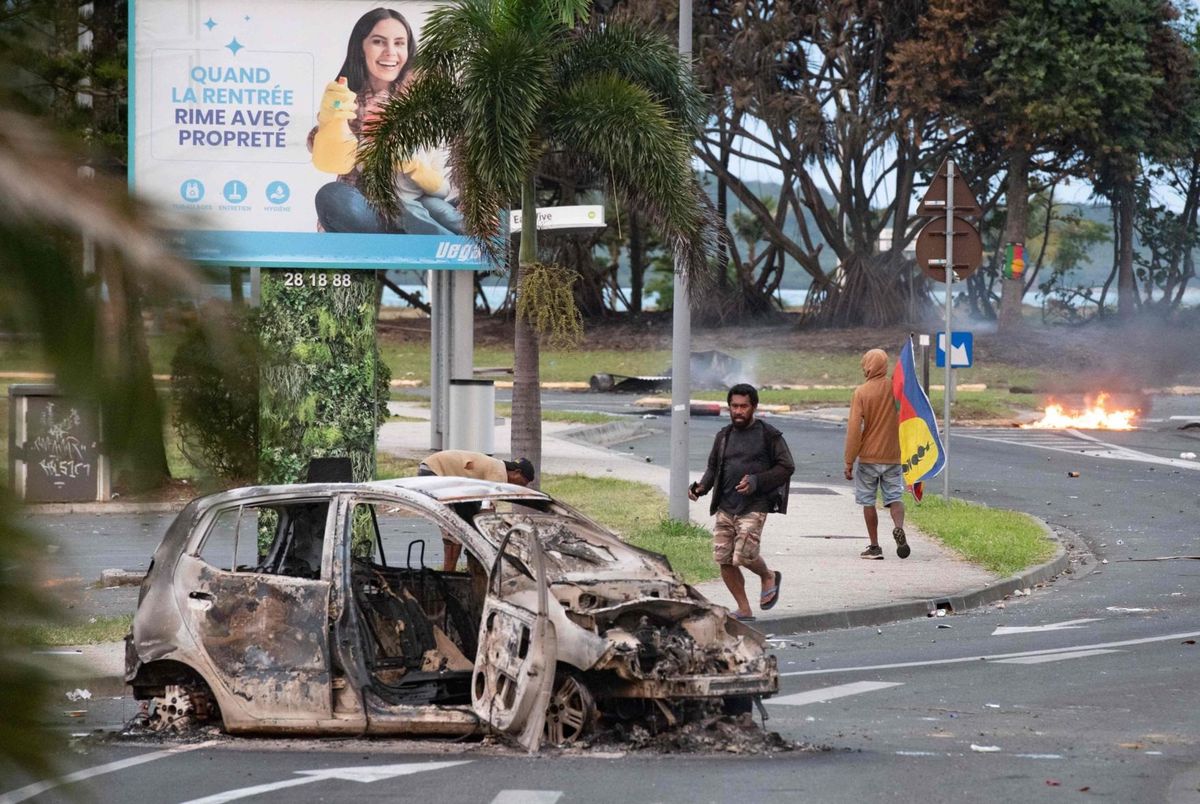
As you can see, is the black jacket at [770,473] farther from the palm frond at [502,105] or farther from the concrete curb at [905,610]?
the palm frond at [502,105]

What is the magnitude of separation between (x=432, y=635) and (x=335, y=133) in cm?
906

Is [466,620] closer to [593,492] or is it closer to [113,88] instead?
[113,88]

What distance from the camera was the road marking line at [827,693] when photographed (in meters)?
9.66

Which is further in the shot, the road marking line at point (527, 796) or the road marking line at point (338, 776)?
the road marking line at point (338, 776)

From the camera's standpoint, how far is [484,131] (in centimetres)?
1609

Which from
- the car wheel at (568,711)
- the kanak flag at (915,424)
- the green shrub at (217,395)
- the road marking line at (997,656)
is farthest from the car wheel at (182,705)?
the kanak flag at (915,424)

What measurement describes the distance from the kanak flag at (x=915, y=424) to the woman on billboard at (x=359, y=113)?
5.38 m

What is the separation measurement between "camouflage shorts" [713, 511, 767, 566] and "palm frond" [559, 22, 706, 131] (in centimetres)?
618

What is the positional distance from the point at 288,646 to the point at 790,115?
44694 millimetres

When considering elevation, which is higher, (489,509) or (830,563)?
(489,509)

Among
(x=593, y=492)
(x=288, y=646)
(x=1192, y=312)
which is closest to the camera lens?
(x=288, y=646)

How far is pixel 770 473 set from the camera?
12547mm

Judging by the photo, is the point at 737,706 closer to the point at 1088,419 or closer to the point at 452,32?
the point at 452,32

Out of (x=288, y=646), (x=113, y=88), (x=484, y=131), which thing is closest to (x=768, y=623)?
(x=288, y=646)
